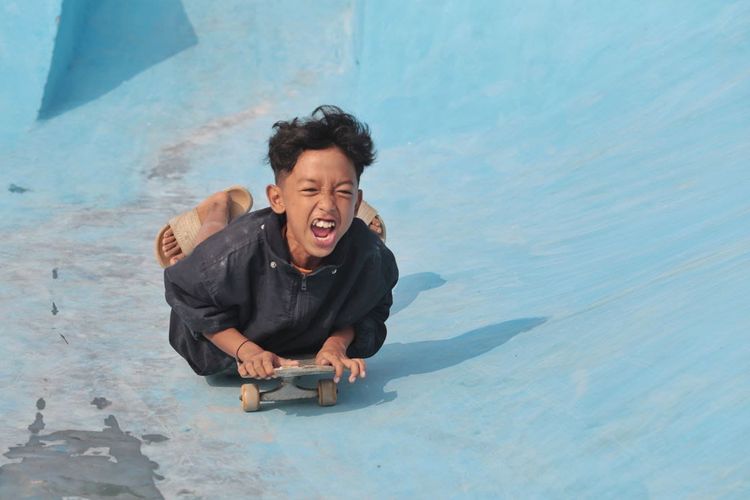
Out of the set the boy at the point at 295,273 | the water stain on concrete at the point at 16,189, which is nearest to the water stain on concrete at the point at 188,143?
the water stain on concrete at the point at 16,189

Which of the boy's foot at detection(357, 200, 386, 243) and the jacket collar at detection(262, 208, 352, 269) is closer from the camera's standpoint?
the jacket collar at detection(262, 208, 352, 269)

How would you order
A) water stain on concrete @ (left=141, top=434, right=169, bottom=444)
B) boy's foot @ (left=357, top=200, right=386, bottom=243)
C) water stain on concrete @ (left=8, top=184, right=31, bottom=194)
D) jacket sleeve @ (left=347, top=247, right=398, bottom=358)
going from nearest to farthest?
water stain on concrete @ (left=141, top=434, right=169, bottom=444) → jacket sleeve @ (left=347, top=247, right=398, bottom=358) → boy's foot @ (left=357, top=200, right=386, bottom=243) → water stain on concrete @ (left=8, top=184, right=31, bottom=194)

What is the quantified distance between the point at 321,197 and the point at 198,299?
1.65ft

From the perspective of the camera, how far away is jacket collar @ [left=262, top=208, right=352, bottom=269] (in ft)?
11.4

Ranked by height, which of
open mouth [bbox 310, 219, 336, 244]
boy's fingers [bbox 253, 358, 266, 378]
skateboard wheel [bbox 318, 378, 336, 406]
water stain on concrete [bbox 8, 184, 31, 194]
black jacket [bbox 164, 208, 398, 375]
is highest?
water stain on concrete [bbox 8, 184, 31, 194]

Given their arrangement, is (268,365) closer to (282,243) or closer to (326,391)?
(326,391)

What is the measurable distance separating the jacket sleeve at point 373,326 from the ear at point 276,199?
379 mm

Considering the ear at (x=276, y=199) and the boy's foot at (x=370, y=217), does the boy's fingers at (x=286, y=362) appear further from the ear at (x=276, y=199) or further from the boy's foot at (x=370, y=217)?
the boy's foot at (x=370, y=217)

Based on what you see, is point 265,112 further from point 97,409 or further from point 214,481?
point 214,481

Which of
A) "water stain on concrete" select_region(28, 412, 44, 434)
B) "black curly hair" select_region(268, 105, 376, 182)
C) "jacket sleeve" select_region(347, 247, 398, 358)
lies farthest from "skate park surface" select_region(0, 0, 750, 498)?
"black curly hair" select_region(268, 105, 376, 182)

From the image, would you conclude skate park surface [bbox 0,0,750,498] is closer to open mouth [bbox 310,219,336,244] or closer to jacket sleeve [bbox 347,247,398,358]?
jacket sleeve [bbox 347,247,398,358]

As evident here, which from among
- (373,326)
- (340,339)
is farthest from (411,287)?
(340,339)

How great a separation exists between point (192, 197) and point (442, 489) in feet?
12.3

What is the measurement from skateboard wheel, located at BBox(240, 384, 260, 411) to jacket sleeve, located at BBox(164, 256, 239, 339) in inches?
7.8
